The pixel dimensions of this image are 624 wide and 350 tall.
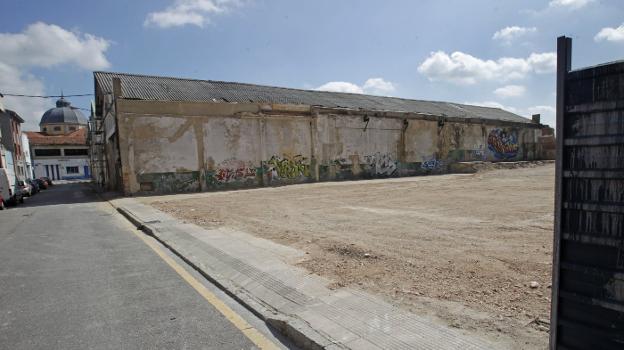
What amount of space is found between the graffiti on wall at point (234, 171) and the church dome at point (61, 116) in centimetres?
7385

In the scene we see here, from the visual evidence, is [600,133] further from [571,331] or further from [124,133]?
[124,133]

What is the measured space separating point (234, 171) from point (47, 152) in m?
59.4

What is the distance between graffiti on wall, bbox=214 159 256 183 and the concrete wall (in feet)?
0.21

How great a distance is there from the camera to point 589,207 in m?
2.16

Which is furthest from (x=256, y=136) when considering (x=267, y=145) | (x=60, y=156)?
(x=60, y=156)

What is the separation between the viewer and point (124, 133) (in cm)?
2083

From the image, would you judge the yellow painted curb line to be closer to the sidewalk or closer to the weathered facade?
the sidewalk

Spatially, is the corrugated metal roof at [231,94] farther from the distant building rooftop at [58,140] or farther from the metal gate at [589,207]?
the distant building rooftop at [58,140]

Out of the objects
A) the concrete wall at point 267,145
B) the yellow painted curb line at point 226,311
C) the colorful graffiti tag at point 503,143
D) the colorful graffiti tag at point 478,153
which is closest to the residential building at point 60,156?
the concrete wall at point 267,145

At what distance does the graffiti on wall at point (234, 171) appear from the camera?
23.6 metres

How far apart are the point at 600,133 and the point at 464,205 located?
10.4 m

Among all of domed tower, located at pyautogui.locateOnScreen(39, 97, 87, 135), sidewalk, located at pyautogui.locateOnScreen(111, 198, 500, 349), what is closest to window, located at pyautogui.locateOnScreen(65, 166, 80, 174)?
domed tower, located at pyautogui.locateOnScreen(39, 97, 87, 135)

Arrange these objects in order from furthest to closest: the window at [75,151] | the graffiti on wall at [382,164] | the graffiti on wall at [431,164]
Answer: the window at [75,151], the graffiti on wall at [431,164], the graffiti on wall at [382,164]

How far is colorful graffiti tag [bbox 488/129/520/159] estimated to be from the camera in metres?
39.3
